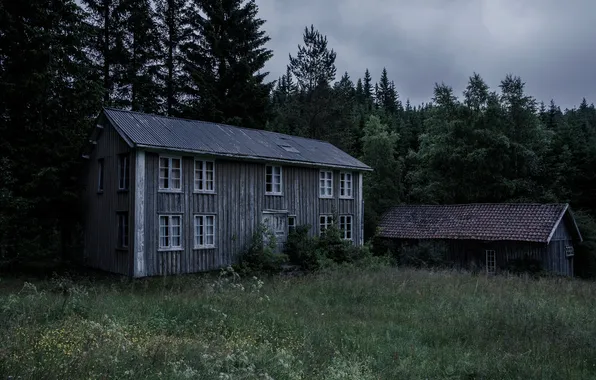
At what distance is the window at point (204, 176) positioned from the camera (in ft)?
69.1

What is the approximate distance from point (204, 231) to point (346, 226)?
10204 millimetres

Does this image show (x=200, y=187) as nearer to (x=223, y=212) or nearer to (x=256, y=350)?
(x=223, y=212)

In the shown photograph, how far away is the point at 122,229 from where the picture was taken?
20.1 m

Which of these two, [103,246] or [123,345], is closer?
[123,345]

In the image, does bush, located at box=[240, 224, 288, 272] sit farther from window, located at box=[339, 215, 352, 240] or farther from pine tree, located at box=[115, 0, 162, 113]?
pine tree, located at box=[115, 0, 162, 113]

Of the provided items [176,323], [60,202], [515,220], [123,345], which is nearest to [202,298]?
[176,323]

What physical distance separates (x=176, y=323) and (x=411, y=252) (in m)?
20.7

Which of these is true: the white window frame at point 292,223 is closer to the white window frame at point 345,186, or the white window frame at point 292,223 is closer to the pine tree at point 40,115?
the white window frame at point 345,186

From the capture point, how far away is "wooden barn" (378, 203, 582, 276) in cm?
2558

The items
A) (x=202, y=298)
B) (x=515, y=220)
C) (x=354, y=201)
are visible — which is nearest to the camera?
(x=202, y=298)

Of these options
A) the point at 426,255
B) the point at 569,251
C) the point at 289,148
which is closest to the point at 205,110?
the point at 289,148

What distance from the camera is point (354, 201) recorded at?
28984 millimetres

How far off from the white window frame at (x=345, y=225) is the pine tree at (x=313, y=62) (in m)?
19.6

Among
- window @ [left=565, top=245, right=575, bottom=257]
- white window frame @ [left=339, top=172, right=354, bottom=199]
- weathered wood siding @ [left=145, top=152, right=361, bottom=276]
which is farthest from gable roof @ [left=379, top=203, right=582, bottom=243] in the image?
weathered wood siding @ [left=145, top=152, right=361, bottom=276]
